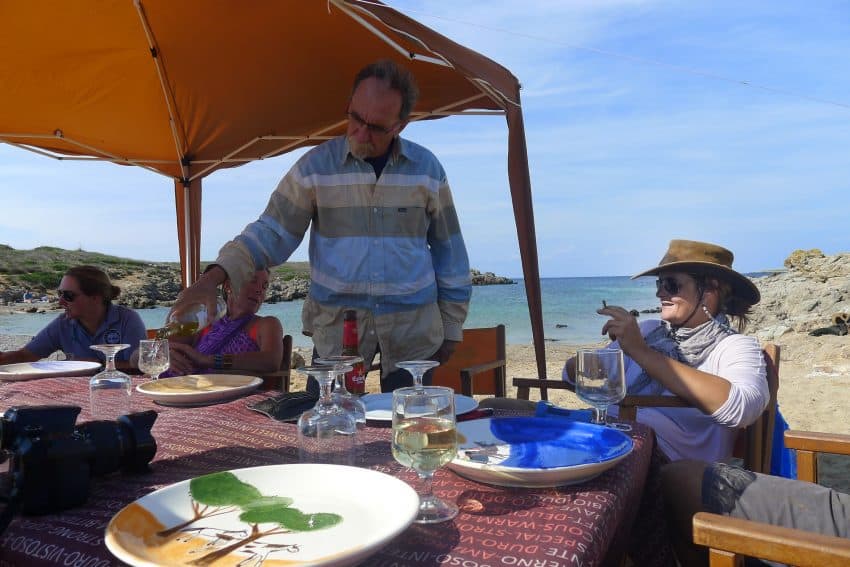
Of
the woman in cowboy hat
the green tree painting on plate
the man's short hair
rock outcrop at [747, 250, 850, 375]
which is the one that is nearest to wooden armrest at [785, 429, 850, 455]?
the woman in cowboy hat

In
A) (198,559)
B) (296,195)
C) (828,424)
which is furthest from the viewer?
(828,424)

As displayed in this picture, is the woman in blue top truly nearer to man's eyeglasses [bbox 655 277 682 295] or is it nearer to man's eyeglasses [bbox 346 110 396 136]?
man's eyeglasses [bbox 346 110 396 136]

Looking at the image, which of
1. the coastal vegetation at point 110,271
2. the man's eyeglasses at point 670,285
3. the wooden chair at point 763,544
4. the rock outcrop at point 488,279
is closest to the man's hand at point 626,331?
the man's eyeglasses at point 670,285

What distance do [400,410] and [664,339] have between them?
2034 mm

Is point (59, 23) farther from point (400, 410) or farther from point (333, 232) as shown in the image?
point (400, 410)

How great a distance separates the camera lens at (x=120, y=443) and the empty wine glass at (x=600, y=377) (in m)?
1.02

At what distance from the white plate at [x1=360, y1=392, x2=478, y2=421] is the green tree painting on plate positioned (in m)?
0.57

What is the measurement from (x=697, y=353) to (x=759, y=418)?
1.19 ft

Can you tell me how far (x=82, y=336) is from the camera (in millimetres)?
3861

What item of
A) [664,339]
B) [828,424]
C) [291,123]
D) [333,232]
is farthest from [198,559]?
[828,424]

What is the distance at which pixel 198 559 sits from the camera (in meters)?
0.81

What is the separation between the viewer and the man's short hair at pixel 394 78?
101 inches

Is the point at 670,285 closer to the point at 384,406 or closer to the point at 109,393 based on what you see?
the point at 384,406

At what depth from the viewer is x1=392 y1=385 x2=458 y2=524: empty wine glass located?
993 millimetres
